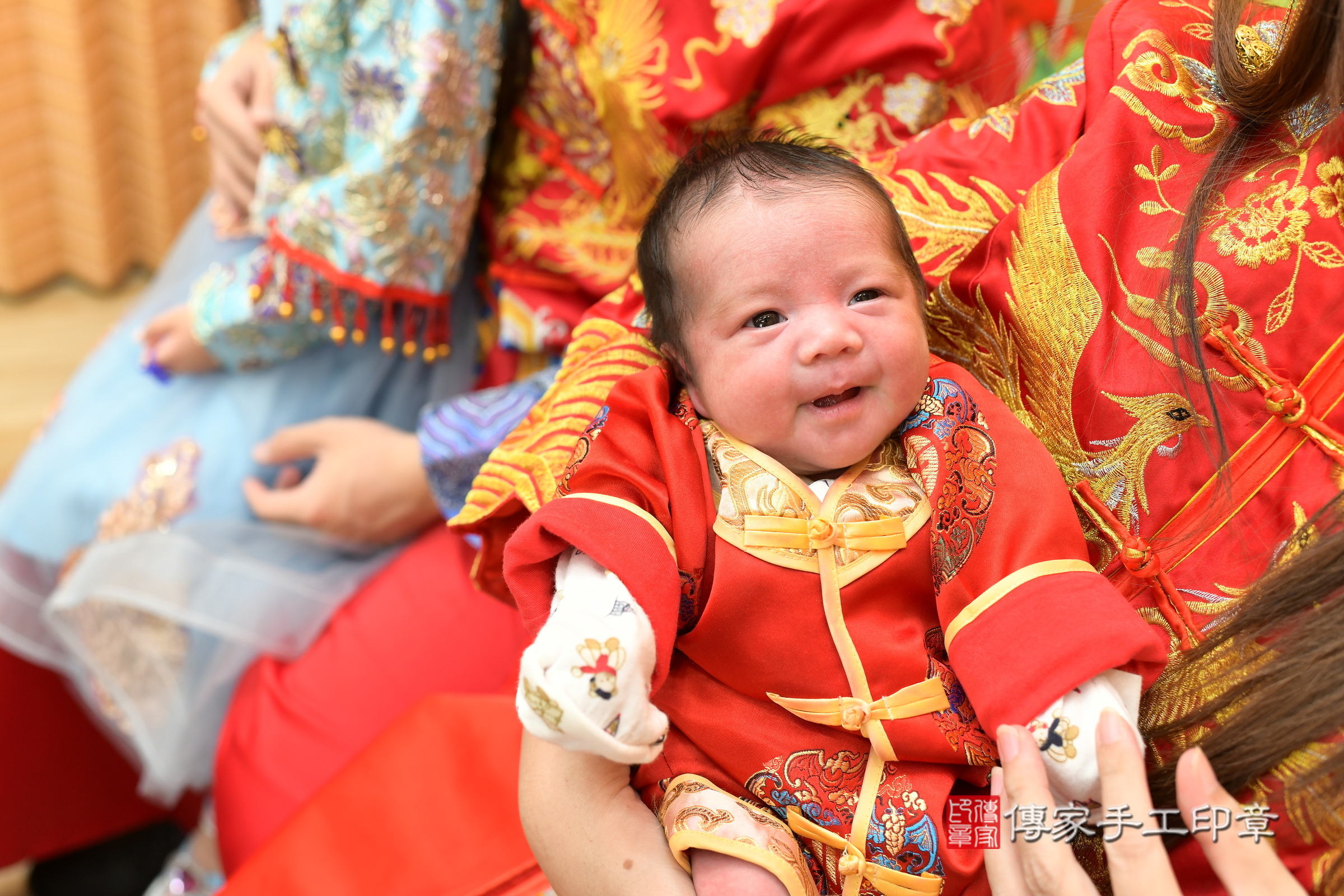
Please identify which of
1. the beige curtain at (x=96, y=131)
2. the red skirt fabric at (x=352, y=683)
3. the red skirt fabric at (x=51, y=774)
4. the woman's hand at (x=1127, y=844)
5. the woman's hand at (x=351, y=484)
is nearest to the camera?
the woman's hand at (x=1127, y=844)

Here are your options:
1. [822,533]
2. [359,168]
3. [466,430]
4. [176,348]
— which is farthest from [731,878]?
[176,348]

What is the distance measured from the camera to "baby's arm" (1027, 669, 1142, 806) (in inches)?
25.1

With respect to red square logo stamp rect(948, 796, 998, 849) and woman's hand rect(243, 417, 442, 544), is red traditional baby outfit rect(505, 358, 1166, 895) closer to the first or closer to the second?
red square logo stamp rect(948, 796, 998, 849)

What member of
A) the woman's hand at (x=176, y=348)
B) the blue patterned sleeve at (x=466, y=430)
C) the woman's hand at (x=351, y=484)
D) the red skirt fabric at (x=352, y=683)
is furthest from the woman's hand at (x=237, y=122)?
the red skirt fabric at (x=352, y=683)

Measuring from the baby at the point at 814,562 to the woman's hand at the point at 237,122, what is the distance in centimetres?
89

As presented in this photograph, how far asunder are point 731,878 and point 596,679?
0.17 metres

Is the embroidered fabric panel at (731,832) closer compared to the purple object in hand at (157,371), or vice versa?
the embroidered fabric panel at (731,832)

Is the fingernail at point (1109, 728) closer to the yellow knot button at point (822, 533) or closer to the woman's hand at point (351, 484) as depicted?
the yellow knot button at point (822, 533)

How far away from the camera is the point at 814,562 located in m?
0.74

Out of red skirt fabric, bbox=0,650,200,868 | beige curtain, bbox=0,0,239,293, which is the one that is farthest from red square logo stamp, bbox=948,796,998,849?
beige curtain, bbox=0,0,239,293

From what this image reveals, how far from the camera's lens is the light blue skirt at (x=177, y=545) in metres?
1.20

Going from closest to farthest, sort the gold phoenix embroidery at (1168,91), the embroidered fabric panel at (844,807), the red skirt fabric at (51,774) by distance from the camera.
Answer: the embroidered fabric panel at (844,807) < the gold phoenix embroidery at (1168,91) < the red skirt fabric at (51,774)

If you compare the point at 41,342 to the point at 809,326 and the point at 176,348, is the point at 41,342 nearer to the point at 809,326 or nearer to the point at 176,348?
the point at 176,348

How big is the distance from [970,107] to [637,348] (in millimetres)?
549
